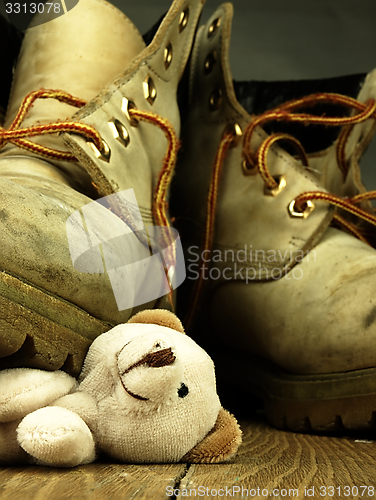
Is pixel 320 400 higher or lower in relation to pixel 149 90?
lower

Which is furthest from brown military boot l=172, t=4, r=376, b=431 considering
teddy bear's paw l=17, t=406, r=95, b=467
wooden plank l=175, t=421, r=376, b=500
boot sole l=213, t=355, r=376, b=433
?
teddy bear's paw l=17, t=406, r=95, b=467

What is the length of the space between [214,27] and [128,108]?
0.90ft

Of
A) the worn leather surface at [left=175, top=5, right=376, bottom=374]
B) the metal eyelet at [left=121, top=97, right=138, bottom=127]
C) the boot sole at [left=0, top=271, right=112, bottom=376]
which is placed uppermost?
the metal eyelet at [left=121, top=97, right=138, bottom=127]

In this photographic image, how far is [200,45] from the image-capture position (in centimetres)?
76

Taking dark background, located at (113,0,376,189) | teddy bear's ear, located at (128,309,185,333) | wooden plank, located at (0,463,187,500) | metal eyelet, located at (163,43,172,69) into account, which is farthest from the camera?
dark background, located at (113,0,376,189)

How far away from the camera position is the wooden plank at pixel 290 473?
0.87ft

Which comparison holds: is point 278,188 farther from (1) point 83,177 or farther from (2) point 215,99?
(1) point 83,177

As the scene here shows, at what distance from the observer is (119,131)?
53cm

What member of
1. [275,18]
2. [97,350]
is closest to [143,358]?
[97,350]

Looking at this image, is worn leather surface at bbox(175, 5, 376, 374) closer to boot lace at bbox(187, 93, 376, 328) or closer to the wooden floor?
boot lace at bbox(187, 93, 376, 328)

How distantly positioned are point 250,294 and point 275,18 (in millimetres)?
661

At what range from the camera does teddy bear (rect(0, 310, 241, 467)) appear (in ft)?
0.93

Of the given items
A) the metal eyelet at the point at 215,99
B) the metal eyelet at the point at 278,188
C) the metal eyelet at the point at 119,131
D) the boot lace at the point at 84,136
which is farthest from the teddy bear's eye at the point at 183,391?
the metal eyelet at the point at 215,99

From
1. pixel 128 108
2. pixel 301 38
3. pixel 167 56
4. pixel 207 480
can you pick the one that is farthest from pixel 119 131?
pixel 301 38
